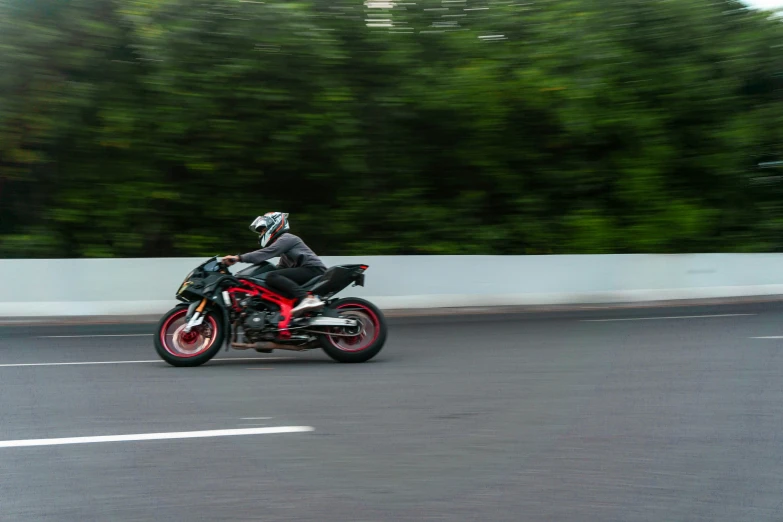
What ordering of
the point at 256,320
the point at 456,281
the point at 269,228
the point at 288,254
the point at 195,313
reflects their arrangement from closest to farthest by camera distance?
the point at 195,313, the point at 256,320, the point at 269,228, the point at 288,254, the point at 456,281

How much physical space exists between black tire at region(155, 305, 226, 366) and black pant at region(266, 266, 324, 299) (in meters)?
0.66

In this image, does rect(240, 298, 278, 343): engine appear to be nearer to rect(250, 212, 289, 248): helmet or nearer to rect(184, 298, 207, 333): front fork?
rect(184, 298, 207, 333): front fork

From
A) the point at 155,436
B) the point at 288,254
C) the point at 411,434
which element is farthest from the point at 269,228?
the point at 411,434

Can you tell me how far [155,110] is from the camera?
15.8 metres

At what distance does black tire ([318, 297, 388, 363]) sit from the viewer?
9.73 metres

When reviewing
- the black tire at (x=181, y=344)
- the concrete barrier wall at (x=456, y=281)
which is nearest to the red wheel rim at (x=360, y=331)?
the black tire at (x=181, y=344)

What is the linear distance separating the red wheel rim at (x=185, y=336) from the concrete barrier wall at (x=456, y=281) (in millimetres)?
5243

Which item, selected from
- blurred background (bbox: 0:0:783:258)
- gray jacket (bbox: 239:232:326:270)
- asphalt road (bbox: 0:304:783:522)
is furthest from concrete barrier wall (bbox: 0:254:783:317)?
gray jacket (bbox: 239:232:326:270)

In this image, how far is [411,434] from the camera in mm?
6316

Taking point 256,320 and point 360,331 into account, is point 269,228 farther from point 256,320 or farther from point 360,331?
point 360,331

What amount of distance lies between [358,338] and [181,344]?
1.83 meters

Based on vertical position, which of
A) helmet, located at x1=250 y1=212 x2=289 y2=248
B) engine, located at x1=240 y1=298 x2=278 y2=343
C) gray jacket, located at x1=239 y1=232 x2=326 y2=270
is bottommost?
engine, located at x1=240 y1=298 x2=278 y2=343

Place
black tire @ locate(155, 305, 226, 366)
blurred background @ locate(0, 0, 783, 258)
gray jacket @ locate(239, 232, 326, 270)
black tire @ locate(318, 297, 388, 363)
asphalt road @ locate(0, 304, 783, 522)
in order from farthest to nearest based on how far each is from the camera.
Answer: blurred background @ locate(0, 0, 783, 258) → black tire @ locate(318, 297, 388, 363) → gray jacket @ locate(239, 232, 326, 270) → black tire @ locate(155, 305, 226, 366) → asphalt road @ locate(0, 304, 783, 522)

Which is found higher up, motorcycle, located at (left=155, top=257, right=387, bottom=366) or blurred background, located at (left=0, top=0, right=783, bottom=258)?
blurred background, located at (left=0, top=0, right=783, bottom=258)
